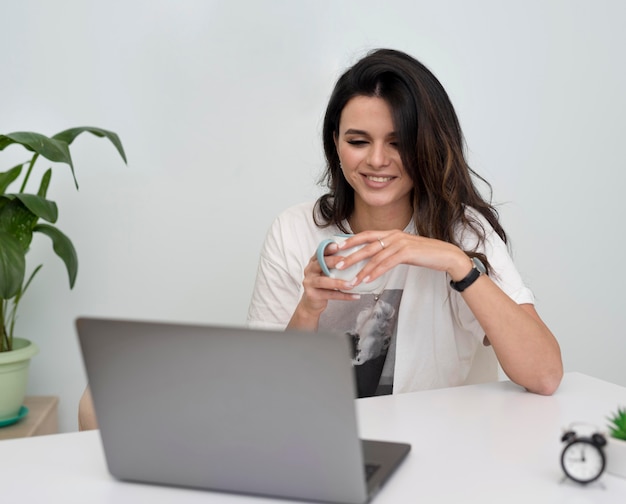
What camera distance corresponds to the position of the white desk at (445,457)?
3.34ft

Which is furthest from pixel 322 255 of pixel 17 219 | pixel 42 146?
pixel 17 219

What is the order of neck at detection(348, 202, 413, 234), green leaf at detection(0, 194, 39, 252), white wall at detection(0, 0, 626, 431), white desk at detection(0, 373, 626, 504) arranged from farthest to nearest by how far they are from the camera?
1. white wall at detection(0, 0, 626, 431)
2. green leaf at detection(0, 194, 39, 252)
3. neck at detection(348, 202, 413, 234)
4. white desk at detection(0, 373, 626, 504)

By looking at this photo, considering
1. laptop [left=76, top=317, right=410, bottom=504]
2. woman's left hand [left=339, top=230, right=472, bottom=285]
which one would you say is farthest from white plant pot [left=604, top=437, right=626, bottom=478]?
woman's left hand [left=339, top=230, right=472, bottom=285]

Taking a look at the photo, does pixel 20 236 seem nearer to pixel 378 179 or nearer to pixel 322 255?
pixel 378 179

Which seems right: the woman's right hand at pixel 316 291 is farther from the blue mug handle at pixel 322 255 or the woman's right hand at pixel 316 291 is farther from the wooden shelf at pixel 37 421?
the wooden shelf at pixel 37 421

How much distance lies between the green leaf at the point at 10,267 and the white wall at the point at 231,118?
0.57 m

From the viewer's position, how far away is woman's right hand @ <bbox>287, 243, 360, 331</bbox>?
1493mm

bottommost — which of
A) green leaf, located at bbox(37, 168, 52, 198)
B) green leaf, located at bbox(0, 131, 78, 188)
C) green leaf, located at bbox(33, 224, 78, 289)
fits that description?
green leaf, located at bbox(33, 224, 78, 289)

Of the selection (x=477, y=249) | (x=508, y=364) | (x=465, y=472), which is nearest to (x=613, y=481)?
(x=465, y=472)

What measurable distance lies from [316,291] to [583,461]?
66cm

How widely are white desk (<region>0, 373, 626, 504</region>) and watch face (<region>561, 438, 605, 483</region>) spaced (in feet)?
0.06

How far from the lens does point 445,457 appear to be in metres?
1.14

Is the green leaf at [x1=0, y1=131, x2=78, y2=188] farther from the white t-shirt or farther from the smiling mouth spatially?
the smiling mouth

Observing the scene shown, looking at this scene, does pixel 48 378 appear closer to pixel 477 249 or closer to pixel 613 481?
pixel 477 249
